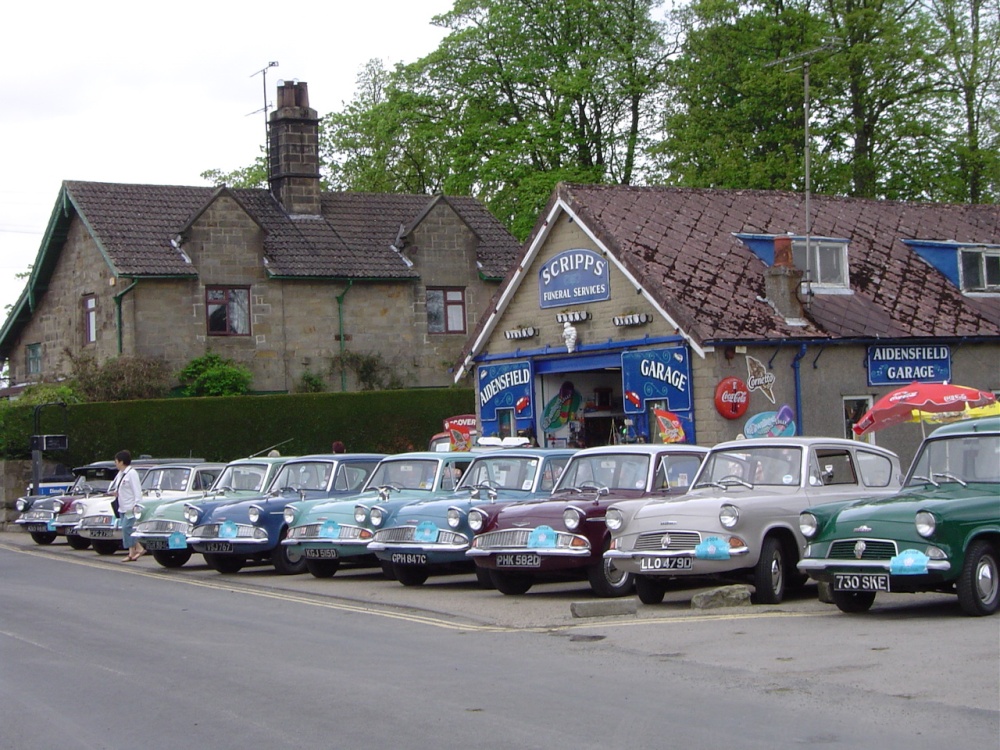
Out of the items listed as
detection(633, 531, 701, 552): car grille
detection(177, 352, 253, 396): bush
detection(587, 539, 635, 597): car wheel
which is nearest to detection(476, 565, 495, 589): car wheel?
detection(587, 539, 635, 597): car wheel

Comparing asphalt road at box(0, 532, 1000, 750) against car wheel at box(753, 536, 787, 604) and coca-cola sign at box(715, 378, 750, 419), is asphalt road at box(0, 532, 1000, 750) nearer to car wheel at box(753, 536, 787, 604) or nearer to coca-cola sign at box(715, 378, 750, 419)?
car wheel at box(753, 536, 787, 604)

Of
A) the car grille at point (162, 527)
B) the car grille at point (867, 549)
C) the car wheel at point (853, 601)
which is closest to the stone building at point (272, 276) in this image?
the car grille at point (162, 527)

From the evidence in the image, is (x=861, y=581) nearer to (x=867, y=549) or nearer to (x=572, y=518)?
(x=867, y=549)

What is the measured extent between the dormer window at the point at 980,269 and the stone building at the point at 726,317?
40 millimetres

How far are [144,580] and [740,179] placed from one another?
84.6 ft

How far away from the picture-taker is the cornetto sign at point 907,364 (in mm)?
24844

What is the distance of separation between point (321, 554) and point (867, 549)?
26.1 ft

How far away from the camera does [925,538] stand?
38.9 feet

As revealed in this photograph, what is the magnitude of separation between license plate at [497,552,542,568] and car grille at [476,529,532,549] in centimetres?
10

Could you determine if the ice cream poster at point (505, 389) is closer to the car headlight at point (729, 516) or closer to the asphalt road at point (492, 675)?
the asphalt road at point (492, 675)

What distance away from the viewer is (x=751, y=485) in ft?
47.8

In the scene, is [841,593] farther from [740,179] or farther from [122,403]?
[740,179]

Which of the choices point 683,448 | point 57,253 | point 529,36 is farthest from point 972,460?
point 529,36

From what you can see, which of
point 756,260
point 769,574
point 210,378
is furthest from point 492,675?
point 210,378
